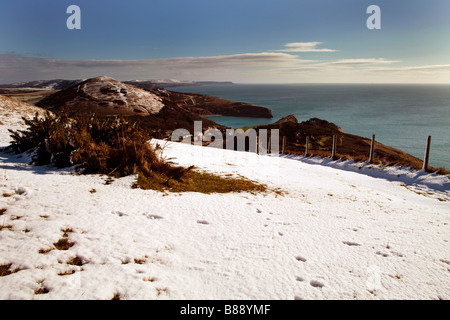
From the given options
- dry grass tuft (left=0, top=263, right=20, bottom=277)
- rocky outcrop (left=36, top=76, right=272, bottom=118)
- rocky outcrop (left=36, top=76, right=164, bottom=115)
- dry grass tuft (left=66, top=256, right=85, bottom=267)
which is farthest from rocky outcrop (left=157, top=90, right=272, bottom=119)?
dry grass tuft (left=0, top=263, right=20, bottom=277)

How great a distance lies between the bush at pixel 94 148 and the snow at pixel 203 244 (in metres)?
0.61

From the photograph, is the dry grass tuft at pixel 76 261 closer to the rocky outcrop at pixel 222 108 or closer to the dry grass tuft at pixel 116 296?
the dry grass tuft at pixel 116 296

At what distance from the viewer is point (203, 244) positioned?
5.29 metres

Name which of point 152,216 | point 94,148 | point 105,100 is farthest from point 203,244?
point 105,100

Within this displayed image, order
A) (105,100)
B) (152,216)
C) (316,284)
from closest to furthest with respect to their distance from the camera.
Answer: (316,284)
(152,216)
(105,100)

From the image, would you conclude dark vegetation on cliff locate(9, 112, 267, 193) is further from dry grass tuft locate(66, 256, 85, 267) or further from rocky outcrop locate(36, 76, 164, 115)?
rocky outcrop locate(36, 76, 164, 115)

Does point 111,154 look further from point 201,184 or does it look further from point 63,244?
point 63,244

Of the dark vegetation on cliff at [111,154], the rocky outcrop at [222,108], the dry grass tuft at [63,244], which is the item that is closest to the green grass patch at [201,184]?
the dark vegetation on cliff at [111,154]

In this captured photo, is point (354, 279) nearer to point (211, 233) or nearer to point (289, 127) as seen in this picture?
point (211, 233)

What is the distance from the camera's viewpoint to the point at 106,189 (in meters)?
7.32

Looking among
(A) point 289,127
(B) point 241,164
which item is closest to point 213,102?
(A) point 289,127

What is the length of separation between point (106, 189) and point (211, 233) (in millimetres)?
3694

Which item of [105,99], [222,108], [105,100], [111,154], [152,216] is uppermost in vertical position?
[222,108]

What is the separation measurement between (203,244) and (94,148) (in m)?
6.18
